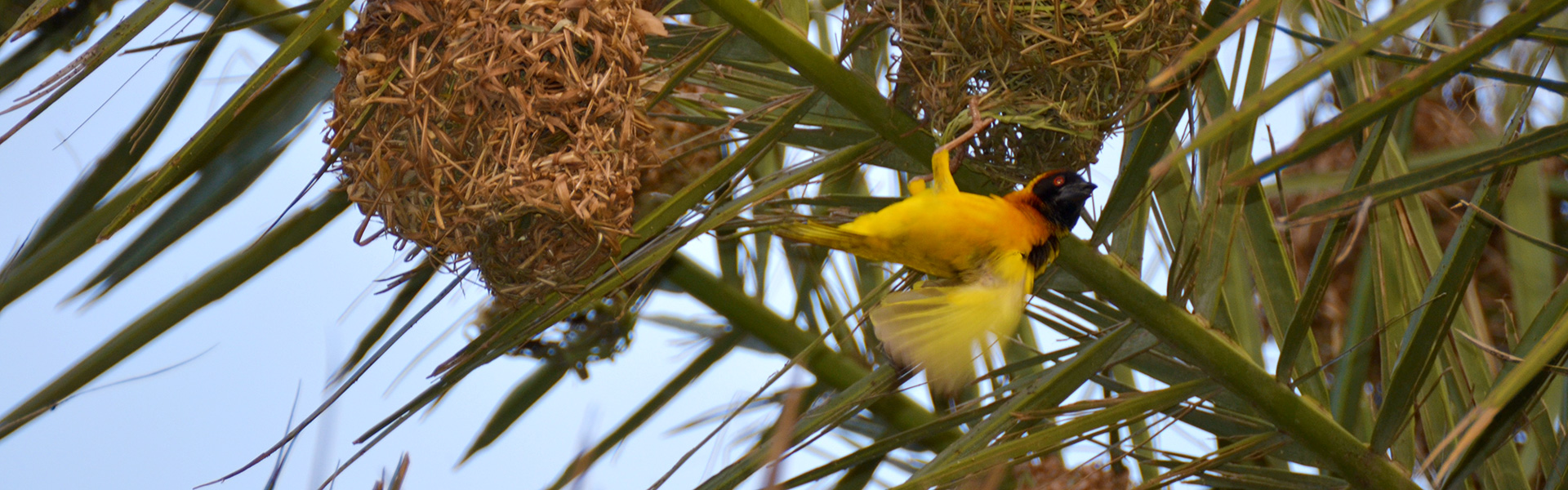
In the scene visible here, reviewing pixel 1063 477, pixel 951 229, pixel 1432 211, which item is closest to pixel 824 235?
pixel 951 229

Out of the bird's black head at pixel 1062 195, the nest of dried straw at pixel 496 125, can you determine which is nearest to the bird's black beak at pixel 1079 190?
the bird's black head at pixel 1062 195

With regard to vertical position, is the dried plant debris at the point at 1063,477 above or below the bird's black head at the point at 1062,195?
below

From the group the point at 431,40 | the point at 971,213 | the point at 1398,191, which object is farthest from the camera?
the point at 971,213

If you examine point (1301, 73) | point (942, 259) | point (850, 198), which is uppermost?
point (850, 198)

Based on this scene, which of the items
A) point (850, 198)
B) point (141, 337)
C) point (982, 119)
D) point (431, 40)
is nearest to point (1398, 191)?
point (982, 119)

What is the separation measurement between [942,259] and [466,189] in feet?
1.61

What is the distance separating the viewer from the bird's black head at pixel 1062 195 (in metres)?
1.18

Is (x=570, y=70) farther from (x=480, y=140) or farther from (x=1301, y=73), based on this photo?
(x=1301, y=73)

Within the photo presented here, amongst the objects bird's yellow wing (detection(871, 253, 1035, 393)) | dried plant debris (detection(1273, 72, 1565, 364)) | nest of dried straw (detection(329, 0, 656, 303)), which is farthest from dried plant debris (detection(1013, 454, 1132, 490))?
nest of dried straw (detection(329, 0, 656, 303))

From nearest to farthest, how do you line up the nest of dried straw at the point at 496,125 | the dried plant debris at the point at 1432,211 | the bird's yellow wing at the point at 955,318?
1. the nest of dried straw at the point at 496,125
2. the bird's yellow wing at the point at 955,318
3. the dried plant debris at the point at 1432,211

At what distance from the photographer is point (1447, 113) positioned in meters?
2.35

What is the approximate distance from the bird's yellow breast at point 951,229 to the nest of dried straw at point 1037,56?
0.26 ft

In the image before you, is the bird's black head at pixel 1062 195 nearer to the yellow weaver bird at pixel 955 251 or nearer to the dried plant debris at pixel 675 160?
the yellow weaver bird at pixel 955 251

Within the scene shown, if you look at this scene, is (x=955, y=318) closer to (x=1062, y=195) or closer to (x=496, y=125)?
(x=1062, y=195)
